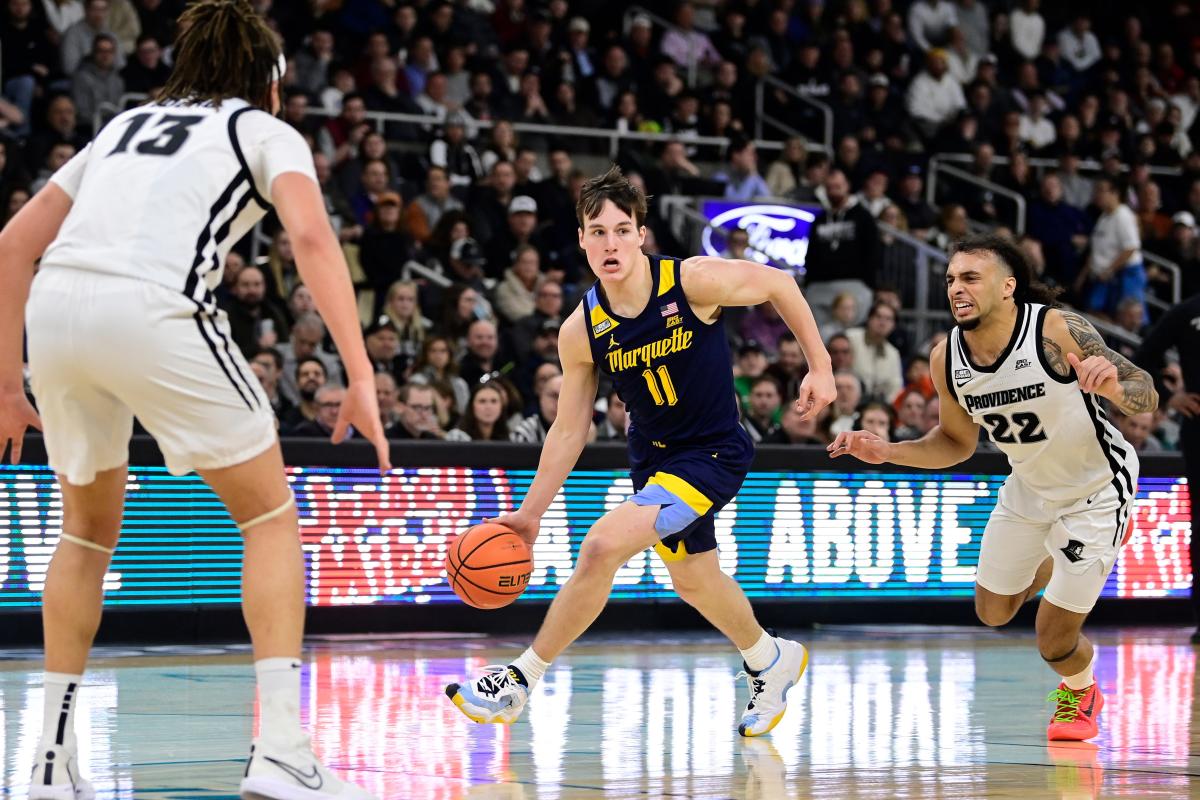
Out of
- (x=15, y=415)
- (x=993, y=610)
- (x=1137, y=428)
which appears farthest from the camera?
(x=1137, y=428)

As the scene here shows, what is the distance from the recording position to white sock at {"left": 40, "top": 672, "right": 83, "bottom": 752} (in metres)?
4.55

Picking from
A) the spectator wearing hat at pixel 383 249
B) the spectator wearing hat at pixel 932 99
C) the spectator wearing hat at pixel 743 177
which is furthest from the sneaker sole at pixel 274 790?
the spectator wearing hat at pixel 932 99

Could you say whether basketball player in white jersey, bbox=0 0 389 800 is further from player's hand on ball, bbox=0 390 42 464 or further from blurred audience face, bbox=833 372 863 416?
blurred audience face, bbox=833 372 863 416

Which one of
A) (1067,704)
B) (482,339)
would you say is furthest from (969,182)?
(1067,704)

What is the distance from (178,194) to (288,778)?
1.47 m

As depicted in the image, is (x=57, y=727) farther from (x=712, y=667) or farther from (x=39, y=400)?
(x=712, y=667)

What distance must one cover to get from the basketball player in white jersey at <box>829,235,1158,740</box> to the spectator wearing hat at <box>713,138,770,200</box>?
9.59m

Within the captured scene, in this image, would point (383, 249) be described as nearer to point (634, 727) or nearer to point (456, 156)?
point (456, 156)

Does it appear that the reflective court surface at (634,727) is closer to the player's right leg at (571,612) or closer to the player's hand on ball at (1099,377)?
the player's right leg at (571,612)

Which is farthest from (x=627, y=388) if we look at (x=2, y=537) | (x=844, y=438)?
(x=2, y=537)

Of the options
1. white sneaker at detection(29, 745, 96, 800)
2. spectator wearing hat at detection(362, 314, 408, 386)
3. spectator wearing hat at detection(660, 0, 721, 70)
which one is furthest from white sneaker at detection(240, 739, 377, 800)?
spectator wearing hat at detection(660, 0, 721, 70)

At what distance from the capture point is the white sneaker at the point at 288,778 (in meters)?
4.34

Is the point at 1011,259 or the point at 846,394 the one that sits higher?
the point at 846,394

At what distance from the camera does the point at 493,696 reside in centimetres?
630
